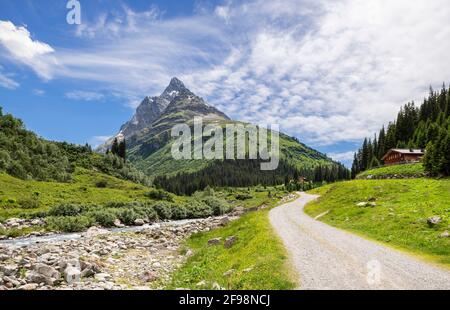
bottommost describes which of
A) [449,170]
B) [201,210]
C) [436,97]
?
[201,210]

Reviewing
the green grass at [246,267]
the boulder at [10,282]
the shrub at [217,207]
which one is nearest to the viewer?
the green grass at [246,267]

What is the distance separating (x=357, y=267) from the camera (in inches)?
750

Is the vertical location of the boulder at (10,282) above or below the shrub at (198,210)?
above

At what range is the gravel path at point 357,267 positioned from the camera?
1616 centimetres

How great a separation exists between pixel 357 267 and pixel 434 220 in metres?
13.8

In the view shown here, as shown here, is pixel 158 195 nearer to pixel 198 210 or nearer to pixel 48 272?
pixel 198 210

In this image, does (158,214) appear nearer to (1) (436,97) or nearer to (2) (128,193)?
(2) (128,193)

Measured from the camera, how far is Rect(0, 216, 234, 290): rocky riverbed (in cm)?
1992

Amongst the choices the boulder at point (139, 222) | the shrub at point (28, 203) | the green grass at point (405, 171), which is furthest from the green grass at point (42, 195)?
the green grass at point (405, 171)

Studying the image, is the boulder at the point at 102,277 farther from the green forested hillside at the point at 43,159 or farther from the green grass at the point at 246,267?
the green forested hillside at the point at 43,159

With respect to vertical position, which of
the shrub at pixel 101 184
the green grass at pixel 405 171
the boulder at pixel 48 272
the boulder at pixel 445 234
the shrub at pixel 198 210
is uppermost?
the green grass at pixel 405 171
